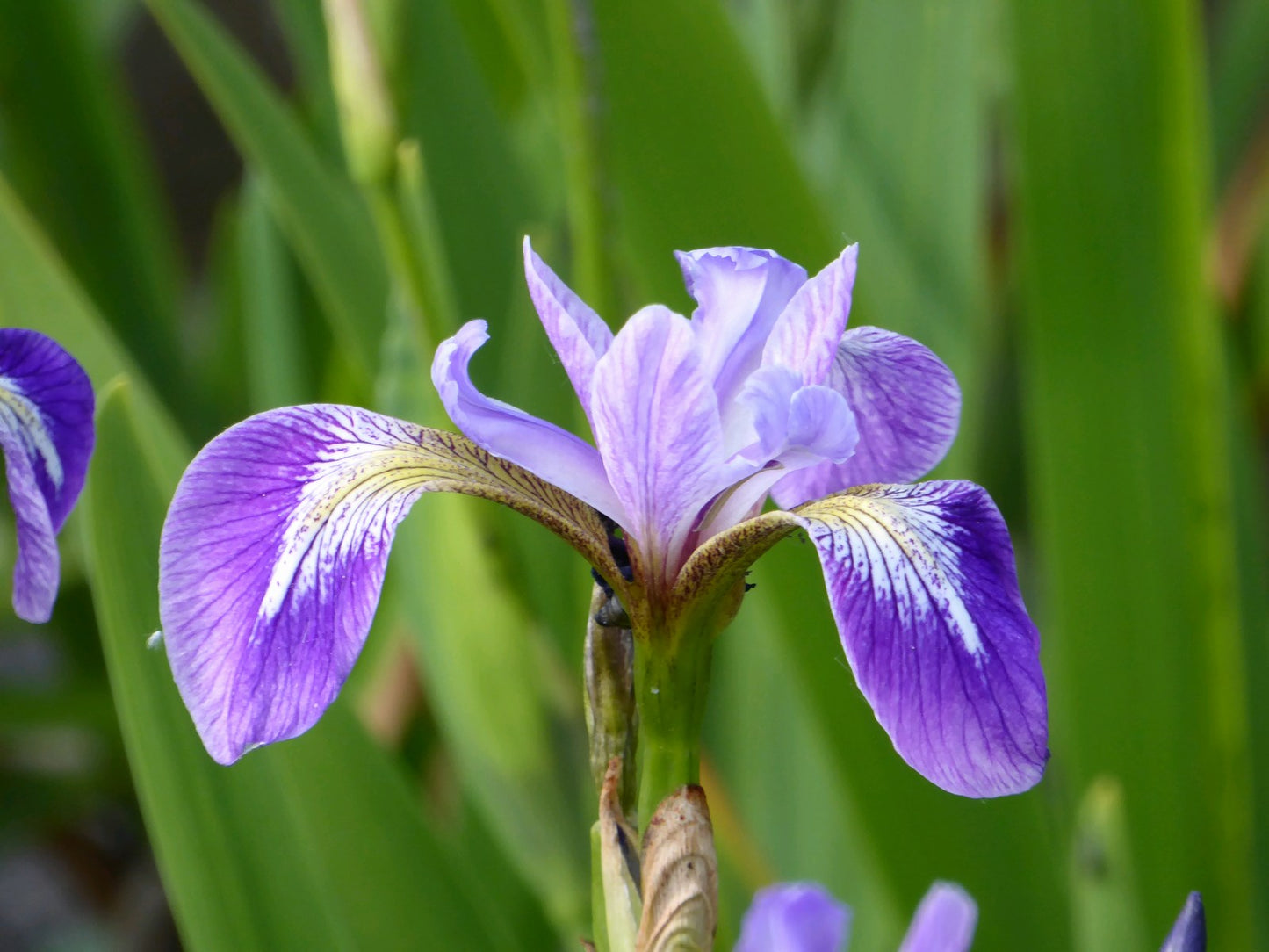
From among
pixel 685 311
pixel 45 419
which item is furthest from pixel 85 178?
pixel 45 419

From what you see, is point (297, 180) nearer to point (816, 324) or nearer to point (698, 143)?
point (698, 143)

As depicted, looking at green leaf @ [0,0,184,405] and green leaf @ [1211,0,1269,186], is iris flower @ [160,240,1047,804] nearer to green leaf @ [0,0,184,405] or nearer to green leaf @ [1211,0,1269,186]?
green leaf @ [0,0,184,405]

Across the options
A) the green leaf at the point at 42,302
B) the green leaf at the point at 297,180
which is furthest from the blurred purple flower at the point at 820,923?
the green leaf at the point at 297,180

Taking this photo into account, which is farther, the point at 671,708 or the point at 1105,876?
the point at 1105,876

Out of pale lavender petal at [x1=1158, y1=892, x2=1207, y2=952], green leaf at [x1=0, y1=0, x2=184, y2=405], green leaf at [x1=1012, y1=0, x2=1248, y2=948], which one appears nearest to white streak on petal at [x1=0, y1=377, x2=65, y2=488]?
pale lavender petal at [x1=1158, y1=892, x2=1207, y2=952]

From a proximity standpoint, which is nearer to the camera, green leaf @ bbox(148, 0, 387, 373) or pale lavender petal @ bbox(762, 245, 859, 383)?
pale lavender petal @ bbox(762, 245, 859, 383)

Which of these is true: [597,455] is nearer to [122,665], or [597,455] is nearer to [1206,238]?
[122,665]
